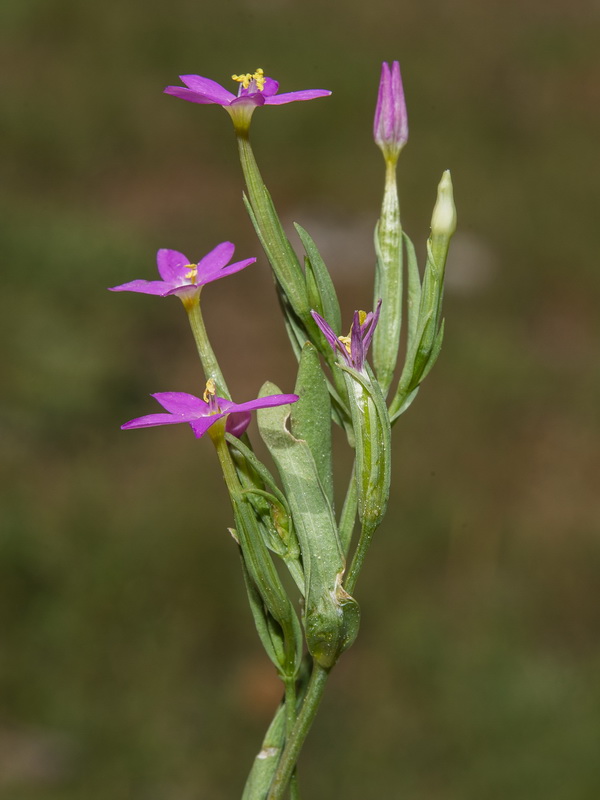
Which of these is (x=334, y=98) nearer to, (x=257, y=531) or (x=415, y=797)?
(x=415, y=797)

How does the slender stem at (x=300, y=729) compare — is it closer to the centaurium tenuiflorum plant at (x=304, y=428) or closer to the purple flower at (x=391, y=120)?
the centaurium tenuiflorum plant at (x=304, y=428)

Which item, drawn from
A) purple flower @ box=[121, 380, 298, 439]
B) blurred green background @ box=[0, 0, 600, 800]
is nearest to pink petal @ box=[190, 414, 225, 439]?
purple flower @ box=[121, 380, 298, 439]

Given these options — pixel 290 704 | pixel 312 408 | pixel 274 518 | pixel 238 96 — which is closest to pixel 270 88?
pixel 238 96

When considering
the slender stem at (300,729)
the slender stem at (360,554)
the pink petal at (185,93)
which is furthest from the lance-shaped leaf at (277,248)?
the slender stem at (300,729)

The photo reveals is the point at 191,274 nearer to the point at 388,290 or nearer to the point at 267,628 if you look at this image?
the point at 388,290

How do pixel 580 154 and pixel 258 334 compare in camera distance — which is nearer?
pixel 258 334

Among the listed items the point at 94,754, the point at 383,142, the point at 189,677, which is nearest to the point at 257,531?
the point at 383,142
